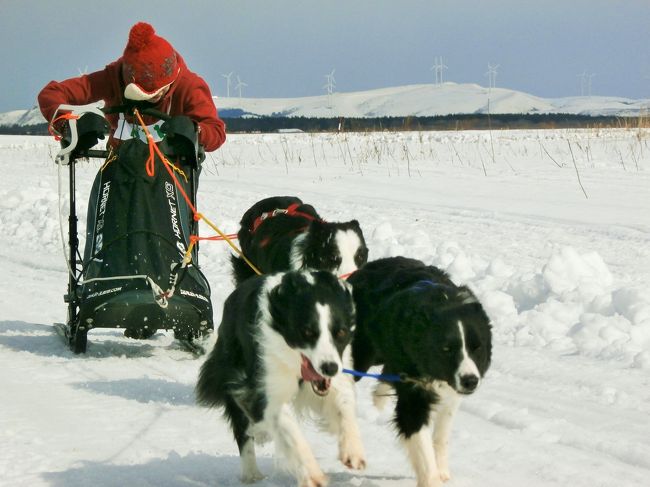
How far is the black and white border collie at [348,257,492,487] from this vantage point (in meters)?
3.45

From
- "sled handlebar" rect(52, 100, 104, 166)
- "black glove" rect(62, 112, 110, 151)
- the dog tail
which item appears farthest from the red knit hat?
the dog tail

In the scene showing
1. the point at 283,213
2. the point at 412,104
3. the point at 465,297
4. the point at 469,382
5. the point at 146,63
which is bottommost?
the point at 469,382

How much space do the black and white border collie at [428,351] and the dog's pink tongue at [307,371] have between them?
399 millimetres

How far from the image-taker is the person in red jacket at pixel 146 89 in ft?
20.1

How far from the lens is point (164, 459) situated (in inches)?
157

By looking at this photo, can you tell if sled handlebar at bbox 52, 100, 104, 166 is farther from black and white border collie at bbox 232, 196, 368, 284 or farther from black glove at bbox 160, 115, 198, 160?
black and white border collie at bbox 232, 196, 368, 284

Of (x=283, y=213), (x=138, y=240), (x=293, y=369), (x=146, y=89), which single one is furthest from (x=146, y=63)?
(x=293, y=369)

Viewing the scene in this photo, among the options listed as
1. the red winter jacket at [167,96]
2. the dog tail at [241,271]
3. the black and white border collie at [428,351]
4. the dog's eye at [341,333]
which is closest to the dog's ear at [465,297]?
the black and white border collie at [428,351]

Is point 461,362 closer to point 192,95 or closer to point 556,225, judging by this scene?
point 192,95

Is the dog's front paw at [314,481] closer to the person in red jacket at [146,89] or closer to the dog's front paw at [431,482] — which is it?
the dog's front paw at [431,482]

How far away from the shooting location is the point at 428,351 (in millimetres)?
3516

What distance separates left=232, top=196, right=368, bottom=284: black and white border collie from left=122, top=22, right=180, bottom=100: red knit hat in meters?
1.16

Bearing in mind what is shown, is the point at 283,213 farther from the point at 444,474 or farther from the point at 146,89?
the point at 444,474

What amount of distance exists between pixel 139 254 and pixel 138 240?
0.35 feet
